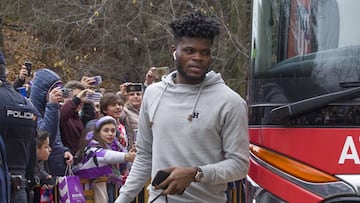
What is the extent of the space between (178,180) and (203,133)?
0.99ft

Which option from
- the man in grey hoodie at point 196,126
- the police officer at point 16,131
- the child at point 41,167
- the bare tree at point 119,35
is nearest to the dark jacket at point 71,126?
the child at point 41,167

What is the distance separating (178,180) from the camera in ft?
11.3

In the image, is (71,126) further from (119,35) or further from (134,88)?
(119,35)

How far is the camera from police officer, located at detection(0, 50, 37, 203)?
226 inches

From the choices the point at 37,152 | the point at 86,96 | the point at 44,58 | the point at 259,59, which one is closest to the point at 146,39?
the point at 44,58

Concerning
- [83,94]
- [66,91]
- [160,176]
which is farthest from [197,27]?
[66,91]

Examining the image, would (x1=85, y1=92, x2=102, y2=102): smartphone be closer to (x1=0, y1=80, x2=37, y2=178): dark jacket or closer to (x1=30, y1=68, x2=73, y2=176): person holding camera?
(x1=30, y1=68, x2=73, y2=176): person holding camera

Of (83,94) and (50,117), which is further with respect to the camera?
(83,94)

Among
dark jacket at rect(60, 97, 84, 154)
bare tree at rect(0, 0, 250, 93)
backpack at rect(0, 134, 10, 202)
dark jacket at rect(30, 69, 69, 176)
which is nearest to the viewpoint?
backpack at rect(0, 134, 10, 202)

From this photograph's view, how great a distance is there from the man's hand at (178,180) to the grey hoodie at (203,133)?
0.08 m

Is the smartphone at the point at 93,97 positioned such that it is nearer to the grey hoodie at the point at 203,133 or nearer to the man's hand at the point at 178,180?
the grey hoodie at the point at 203,133

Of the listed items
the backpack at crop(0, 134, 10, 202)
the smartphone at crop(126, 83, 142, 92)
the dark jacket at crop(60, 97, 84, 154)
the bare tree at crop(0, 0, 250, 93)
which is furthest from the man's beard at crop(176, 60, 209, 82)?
the bare tree at crop(0, 0, 250, 93)

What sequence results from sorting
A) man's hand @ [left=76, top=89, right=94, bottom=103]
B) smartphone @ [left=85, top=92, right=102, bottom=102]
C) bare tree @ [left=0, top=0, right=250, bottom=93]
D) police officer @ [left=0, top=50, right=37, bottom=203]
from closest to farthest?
1. police officer @ [left=0, top=50, right=37, bottom=203]
2. man's hand @ [left=76, top=89, right=94, bottom=103]
3. smartphone @ [left=85, top=92, right=102, bottom=102]
4. bare tree @ [left=0, top=0, right=250, bottom=93]

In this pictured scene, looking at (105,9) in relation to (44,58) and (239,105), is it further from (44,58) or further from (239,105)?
(239,105)
